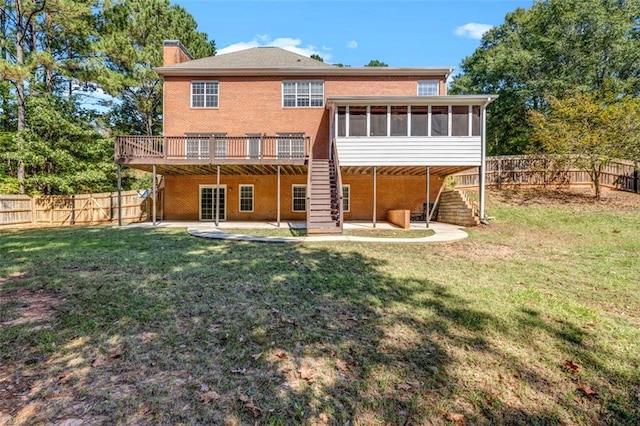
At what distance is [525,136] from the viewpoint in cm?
2619

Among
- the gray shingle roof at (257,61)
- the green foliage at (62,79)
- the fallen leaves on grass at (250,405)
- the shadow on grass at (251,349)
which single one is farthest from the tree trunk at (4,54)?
the fallen leaves on grass at (250,405)

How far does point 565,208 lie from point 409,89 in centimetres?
900

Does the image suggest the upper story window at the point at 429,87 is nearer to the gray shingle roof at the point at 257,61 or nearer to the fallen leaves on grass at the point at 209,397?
the gray shingle roof at the point at 257,61

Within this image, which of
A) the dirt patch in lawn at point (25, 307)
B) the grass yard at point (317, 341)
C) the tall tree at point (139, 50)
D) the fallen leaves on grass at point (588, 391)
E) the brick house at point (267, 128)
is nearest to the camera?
the grass yard at point (317, 341)

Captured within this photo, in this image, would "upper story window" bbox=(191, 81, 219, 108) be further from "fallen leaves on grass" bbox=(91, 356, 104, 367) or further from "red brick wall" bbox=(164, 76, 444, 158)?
"fallen leaves on grass" bbox=(91, 356, 104, 367)

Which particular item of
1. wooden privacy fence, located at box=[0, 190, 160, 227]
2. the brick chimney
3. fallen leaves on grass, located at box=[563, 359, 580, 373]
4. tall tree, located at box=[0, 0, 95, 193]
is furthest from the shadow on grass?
tall tree, located at box=[0, 0, 95, 193]

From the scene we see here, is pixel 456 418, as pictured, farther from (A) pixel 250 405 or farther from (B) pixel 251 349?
(B) pixel 251 349

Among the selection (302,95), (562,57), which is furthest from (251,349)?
(562,57)

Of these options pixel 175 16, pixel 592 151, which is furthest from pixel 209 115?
pixel 592 151

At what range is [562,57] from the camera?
2397 centimetres

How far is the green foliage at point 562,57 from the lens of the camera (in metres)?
22.4

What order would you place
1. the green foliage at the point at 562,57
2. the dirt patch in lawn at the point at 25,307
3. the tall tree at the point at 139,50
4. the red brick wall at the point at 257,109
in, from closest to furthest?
the dirt patch in lawn at the point at 25,307
the red brick wall at the point at 257,109
the tall tree at the point at 139,50
the green foliage at the point at 562,57

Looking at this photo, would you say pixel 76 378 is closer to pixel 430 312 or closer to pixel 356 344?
pixel 356 344

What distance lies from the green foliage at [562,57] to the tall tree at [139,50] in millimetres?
25141
